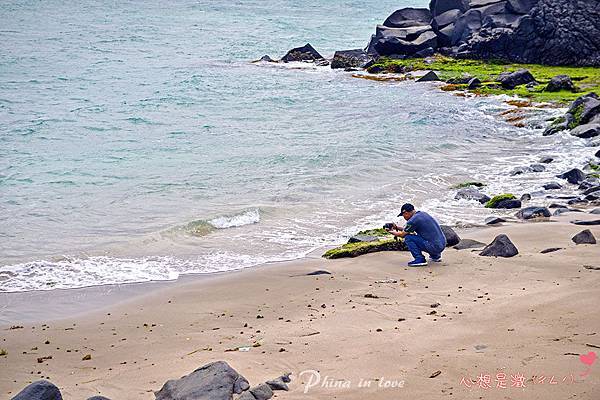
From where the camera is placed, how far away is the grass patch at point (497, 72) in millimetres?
28250

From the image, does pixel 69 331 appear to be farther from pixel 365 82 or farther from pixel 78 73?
pixel 78 73

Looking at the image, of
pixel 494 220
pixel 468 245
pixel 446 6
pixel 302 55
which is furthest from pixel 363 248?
pixel 446 6

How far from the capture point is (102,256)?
40.0ft

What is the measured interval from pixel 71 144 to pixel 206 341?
51.6ft

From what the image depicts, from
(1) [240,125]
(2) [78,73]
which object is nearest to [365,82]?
(1) [240,125]

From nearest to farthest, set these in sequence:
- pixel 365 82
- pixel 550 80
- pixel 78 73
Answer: pixel 550 80
pixel 365 82
pixel 78 73

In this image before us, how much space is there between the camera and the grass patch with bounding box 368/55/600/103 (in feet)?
92.7

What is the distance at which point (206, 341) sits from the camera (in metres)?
8.12

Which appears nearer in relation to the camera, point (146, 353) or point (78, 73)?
point (146, 353)

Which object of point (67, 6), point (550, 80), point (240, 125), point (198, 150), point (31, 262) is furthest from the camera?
point (67, 6)

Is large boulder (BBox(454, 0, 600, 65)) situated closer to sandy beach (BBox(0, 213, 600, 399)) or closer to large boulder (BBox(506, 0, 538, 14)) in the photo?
large boulder (BBox(506, 0, 538, 14))

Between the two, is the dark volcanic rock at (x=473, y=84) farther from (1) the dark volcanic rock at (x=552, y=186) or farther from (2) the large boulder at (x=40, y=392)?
(2) the large boulder at (x=40, y=392)

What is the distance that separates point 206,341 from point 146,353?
2.12 feet

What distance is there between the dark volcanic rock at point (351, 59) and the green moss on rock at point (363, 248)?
29.0 m
